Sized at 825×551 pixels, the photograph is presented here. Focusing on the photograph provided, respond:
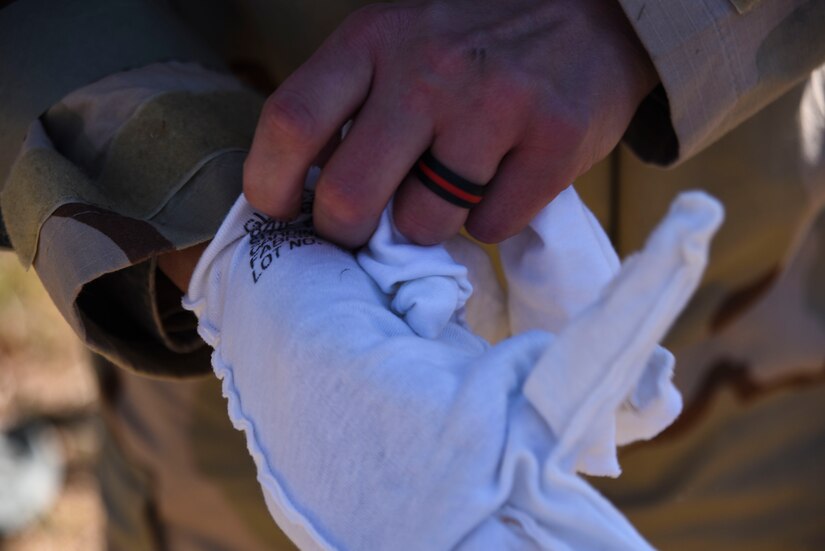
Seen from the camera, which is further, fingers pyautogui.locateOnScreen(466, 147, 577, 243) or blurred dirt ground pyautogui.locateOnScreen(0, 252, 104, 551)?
blurred dirt ground pyautogui.locateOnScreen(0, 252, 104, 551)

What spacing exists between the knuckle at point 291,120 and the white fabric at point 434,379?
0.22 ft

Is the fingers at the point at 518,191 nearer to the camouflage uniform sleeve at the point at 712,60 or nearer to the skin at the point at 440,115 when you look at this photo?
the skin at the point at 440,115

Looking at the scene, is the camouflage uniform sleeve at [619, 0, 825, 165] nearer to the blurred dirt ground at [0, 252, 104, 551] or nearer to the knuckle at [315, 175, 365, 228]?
the knuckle at [315, 175, 365, 228]

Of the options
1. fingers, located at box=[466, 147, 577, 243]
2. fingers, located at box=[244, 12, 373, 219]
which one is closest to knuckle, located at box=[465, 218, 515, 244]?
fingers, located at box=[466, 147, 577, 243]

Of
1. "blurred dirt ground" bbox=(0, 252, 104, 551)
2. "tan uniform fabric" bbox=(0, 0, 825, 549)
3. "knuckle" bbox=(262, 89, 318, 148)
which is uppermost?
"knuckle" bbox=(262, 89, 318, 148)

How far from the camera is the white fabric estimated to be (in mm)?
425

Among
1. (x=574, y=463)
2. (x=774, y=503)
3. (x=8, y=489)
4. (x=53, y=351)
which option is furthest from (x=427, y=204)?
(x=53, y=351)

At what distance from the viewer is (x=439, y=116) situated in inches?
22.9

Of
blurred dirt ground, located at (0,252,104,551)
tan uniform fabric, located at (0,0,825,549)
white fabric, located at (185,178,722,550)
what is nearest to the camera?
white fabric, located at (185,178,722,550)

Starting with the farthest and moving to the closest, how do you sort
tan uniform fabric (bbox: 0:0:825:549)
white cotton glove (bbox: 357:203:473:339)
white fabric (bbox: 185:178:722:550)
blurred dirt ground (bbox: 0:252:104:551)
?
blurred dirt ground (bbox: 0:252:104:551), tan uniform fabric (bbox: 0:0:825:549), white cotton glove (bbox: 357:203:473:339), white fabric (bbox: 185:178:722:550)

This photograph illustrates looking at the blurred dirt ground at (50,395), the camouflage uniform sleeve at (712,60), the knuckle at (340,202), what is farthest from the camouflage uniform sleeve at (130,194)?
the blurred dirt ground at (50,395)

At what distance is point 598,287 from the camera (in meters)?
0.64

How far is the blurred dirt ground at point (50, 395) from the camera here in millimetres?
1946

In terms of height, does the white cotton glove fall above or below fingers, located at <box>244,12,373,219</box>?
below
